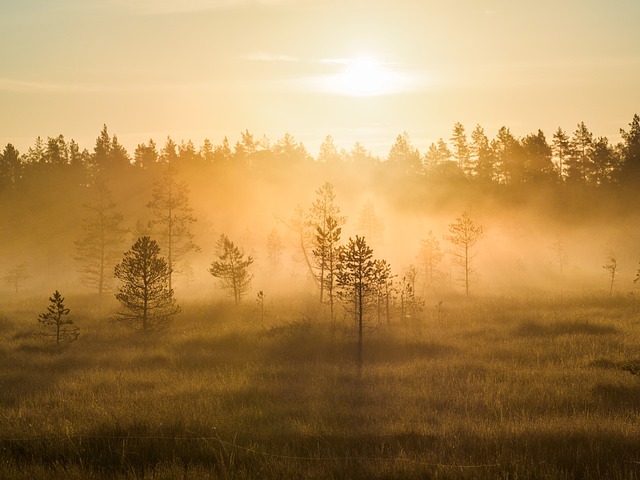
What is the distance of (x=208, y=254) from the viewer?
232 ft

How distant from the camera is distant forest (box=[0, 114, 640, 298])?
2859 inches

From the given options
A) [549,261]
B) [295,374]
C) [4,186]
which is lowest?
[295,374]

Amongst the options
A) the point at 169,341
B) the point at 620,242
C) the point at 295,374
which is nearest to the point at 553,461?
the point at 295,374

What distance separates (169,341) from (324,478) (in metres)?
15.8

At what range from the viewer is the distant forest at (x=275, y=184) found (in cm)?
7262

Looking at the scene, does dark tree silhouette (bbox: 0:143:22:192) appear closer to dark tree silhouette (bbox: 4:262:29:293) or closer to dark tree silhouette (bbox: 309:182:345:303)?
dark tree silhouette (bbox: 4:262:29:293)

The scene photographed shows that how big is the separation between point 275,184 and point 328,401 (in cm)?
8573

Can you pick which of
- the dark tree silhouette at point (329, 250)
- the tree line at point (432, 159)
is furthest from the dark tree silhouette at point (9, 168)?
the dark tree silhouette at point (329, 250)

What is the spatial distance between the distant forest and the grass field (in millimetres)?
38630

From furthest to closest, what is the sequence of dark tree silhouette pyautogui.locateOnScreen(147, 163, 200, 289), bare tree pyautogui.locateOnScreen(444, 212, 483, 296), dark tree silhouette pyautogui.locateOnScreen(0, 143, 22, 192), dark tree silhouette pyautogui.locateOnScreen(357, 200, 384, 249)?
dark tree silhouette pyautogui.locateOnScreen(0, 143, 22, 192), dark tree silhouette pyautogui.locateOnScreen(357, 200, 384, 249), dark tree silhouette pyautogui.locateOnScreen(147, 163, 200, 289), bare tree pyautogui.locateOnScreen(444, 212, 483, 296)

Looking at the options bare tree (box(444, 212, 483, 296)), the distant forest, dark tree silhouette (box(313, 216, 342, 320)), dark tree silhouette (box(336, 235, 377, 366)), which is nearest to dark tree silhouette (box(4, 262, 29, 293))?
the distant forest

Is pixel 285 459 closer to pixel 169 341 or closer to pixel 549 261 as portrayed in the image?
pixel 169 341

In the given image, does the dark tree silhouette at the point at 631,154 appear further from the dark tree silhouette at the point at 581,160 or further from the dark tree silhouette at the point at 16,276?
the dark tree silhouette at the point at 16,276

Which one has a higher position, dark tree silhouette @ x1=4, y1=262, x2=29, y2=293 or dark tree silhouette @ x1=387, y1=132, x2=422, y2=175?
dark tree silhouette @ x1=387, y1=132, x2=422, y2=175
